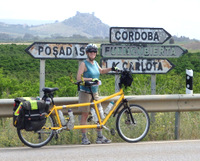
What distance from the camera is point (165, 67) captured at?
907 centimetres

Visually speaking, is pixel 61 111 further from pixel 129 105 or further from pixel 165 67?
pixel 165 67

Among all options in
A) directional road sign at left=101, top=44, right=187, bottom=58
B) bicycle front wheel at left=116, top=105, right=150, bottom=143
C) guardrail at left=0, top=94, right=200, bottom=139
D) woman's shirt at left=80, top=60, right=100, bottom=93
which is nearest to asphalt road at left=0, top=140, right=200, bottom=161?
bicycle front wheel at left=116, top=105, right=150, bottom=143

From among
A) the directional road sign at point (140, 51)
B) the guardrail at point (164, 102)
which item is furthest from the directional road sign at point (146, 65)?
the guardrail at point (164, 102)

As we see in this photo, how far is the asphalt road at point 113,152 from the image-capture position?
595cm

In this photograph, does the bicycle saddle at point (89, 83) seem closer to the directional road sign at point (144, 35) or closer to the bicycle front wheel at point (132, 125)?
the bicycle front wheel at point (132, 125)

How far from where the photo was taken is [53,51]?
8.34 m

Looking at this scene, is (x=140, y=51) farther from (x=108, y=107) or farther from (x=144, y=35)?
(x=108, y=107)

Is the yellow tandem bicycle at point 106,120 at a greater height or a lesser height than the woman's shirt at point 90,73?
lesser

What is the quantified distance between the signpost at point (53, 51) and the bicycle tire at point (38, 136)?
1362mm

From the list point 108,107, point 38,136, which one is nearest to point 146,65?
point 108,107

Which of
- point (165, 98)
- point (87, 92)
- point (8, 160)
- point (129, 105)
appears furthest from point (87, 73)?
point (8, 160)

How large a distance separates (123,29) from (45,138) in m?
3.11

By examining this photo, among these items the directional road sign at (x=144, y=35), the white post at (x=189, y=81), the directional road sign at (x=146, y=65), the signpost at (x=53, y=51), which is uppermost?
the directional road sign at (x=144, y=35)

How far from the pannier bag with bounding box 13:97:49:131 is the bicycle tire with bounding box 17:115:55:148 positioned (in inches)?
7.7
